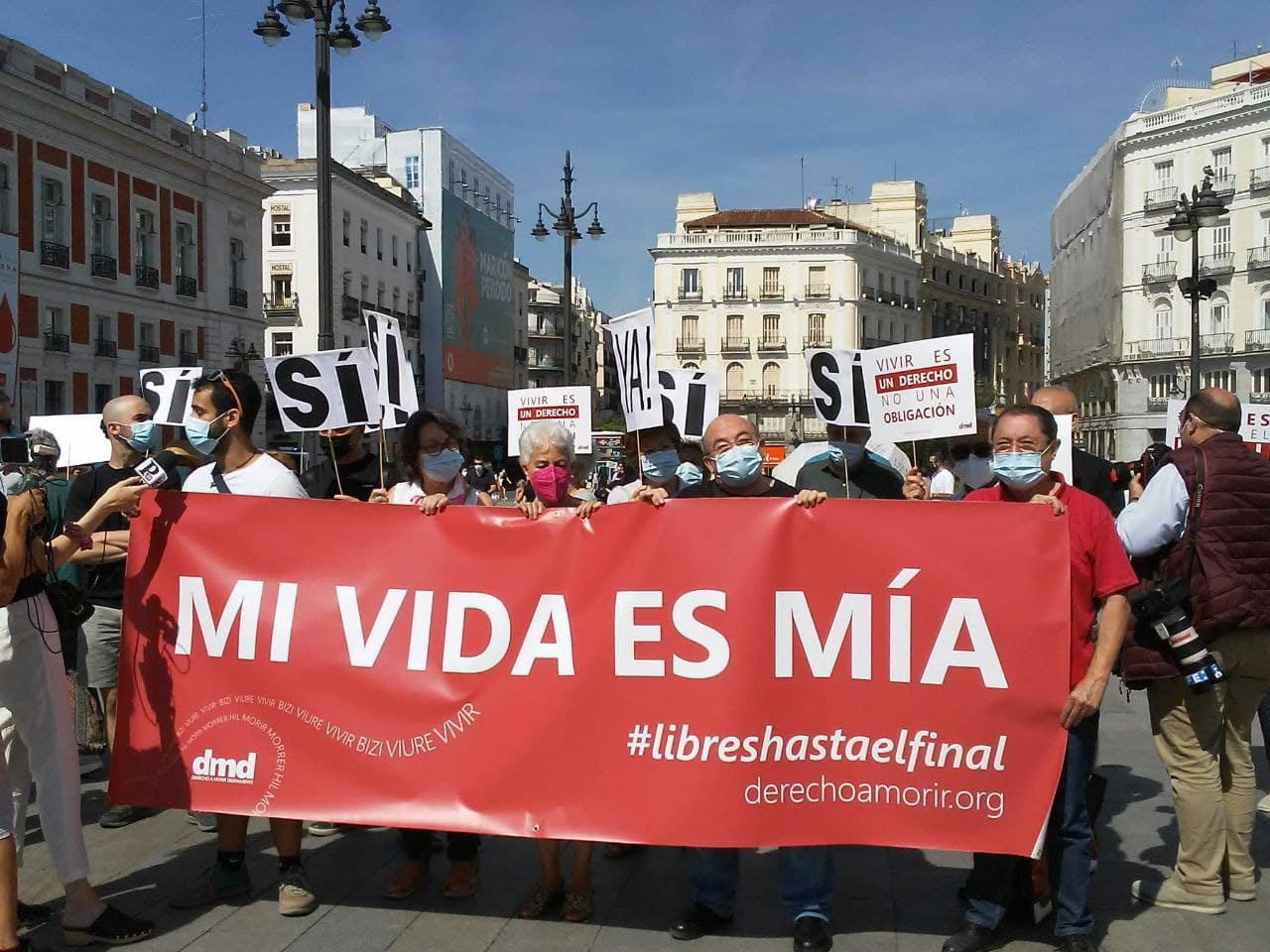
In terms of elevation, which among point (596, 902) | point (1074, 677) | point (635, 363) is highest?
point (635, 363)

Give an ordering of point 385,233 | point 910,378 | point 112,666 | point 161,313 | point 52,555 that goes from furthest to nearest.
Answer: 1. point 385,233
2. point 161,313
3. point 910,378
4. point 112,666
5. point 52,555

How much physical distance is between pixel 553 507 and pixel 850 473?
2.14 meters

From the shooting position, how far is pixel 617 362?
7.88m

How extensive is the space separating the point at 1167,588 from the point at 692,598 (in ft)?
5.75

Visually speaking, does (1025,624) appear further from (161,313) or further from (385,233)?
(385,233)

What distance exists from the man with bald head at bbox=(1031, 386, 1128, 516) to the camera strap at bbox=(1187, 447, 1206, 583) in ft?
3.20

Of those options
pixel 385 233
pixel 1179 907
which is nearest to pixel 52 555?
pixel 1179 907

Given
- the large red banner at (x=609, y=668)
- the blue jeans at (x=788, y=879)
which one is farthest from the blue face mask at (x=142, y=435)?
the blue jeans at (x=788, y=879)

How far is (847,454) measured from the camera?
6.57 meters

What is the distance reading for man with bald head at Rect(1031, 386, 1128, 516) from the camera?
19.4 ft

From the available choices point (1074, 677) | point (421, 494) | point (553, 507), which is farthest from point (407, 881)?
point (1074, 677)

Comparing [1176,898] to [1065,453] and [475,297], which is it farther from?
[475,297]

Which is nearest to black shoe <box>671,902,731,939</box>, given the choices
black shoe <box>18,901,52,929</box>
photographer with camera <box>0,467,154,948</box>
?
photographer with camera <box>0,467,154,948</box>

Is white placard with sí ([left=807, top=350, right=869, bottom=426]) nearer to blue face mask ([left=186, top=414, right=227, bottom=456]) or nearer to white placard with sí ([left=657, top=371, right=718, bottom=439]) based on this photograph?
white placard with sí ([left=657, top=371, right=718, bottom=439])
